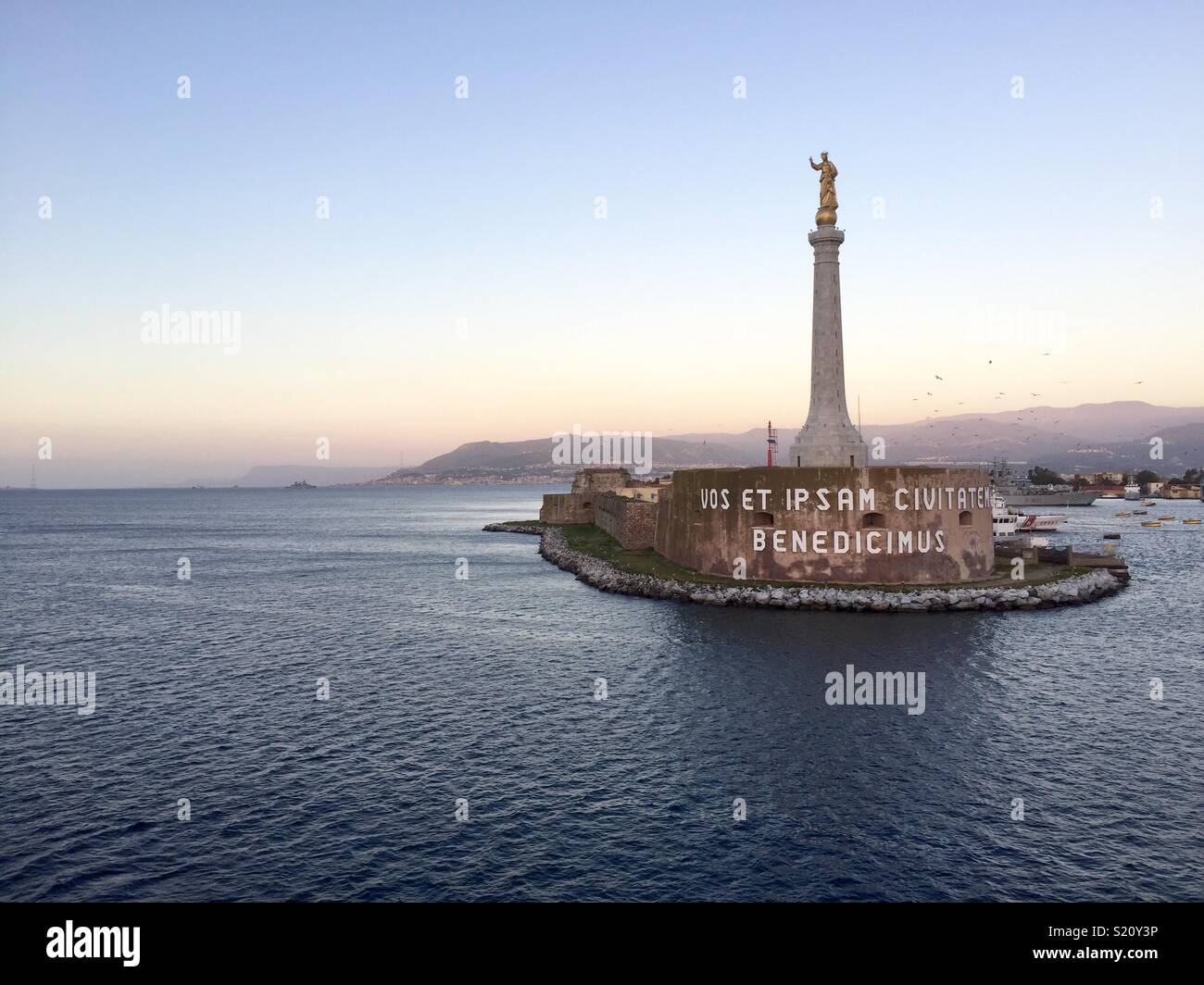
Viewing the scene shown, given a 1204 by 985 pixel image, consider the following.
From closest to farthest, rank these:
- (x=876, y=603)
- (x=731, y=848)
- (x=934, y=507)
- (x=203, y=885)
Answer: (x=203, y=885)
(x=731, y=848)
(x=876, y=603)
(x=934, y=507)

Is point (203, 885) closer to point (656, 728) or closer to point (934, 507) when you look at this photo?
point (656, 728)

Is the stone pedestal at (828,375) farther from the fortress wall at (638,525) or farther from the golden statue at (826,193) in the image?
the fortress wall at (638,525)

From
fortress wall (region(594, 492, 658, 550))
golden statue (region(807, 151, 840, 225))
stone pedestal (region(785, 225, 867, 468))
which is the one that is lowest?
fortress wall (region(594, 492, 658, 550))

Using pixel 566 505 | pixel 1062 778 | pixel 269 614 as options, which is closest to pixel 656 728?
pixel 1062 778

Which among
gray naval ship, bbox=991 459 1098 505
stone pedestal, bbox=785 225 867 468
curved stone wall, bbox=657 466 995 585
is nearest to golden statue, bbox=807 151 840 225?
stone pedestal, bbox=785 225 867 468

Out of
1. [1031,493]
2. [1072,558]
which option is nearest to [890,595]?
[1072,558]

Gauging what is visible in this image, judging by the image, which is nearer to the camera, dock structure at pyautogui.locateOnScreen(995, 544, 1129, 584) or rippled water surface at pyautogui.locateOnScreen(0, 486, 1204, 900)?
rippled water surface at pyautogui.locateOnScreen(0, 486, 1204, 900)

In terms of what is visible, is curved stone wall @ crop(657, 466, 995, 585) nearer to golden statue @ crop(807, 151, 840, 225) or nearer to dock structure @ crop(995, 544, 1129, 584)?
dock structure @ crop(995, 544, 1129, 584)

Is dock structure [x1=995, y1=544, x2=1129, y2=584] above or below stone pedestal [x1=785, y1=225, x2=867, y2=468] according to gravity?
below
